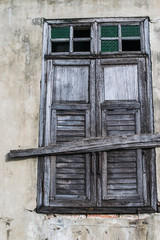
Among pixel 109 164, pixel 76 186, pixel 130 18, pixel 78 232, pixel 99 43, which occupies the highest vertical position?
pixel 130 18

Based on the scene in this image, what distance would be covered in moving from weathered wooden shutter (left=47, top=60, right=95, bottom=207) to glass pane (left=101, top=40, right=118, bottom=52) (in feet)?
0.99

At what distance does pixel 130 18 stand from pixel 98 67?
87 centimetres

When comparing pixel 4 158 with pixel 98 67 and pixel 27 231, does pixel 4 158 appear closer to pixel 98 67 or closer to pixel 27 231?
pixel 27 231

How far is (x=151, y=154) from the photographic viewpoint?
4.50 meters

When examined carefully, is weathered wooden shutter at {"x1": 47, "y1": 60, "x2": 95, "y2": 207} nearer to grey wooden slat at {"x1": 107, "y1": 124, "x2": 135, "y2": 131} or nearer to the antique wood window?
the antique wood window

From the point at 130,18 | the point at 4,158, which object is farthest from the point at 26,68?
the point at 130,18

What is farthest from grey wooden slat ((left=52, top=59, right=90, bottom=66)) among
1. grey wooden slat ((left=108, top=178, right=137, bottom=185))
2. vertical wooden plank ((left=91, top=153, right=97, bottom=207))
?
grey wooden slat ((left=108, top=178, right=137, bottom=185))

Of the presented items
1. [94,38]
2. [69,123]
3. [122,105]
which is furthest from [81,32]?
[69,123]

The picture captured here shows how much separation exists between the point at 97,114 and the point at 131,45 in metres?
1.23

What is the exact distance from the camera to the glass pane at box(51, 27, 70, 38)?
4.99 metres

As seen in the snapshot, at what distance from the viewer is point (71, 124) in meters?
4.67

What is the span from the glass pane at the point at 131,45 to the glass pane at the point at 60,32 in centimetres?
84

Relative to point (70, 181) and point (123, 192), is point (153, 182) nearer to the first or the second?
point (123, 192)

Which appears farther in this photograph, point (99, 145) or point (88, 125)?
point (88, 125)
